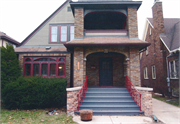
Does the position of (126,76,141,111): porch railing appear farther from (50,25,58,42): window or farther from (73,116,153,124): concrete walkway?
(50,25,58,42): window

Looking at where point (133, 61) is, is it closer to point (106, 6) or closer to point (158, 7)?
point (106, 6)

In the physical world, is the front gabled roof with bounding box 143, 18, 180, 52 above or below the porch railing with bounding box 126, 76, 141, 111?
above

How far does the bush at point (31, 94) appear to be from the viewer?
27.5 ft

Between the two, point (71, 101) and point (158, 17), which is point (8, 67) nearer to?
point (71, 101)

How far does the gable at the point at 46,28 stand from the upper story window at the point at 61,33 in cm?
37

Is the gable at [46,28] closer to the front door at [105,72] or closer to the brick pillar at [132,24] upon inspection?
the front door at [105,72]

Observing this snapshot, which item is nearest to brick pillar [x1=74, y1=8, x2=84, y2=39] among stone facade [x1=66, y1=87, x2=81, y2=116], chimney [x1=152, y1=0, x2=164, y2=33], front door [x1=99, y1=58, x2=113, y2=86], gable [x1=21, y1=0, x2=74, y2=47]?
gable [x1=21, y1=0, x2=74, y2=47]

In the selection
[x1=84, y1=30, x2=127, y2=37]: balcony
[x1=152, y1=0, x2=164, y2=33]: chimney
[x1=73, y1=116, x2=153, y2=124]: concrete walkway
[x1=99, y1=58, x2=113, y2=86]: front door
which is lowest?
[x1=73, y1=116, x2=153, y2=124]: concrete walkway

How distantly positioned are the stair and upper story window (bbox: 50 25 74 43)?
19.2 feet

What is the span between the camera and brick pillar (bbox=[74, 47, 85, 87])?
9.47 metres

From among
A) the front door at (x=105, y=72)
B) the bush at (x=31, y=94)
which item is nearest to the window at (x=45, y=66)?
the bush at (x=31, y=94)

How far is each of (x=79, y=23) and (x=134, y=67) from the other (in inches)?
199

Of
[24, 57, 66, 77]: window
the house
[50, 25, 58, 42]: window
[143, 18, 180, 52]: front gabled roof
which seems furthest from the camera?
[50, 25, 58, 42]: window

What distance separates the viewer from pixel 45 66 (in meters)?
11.9
